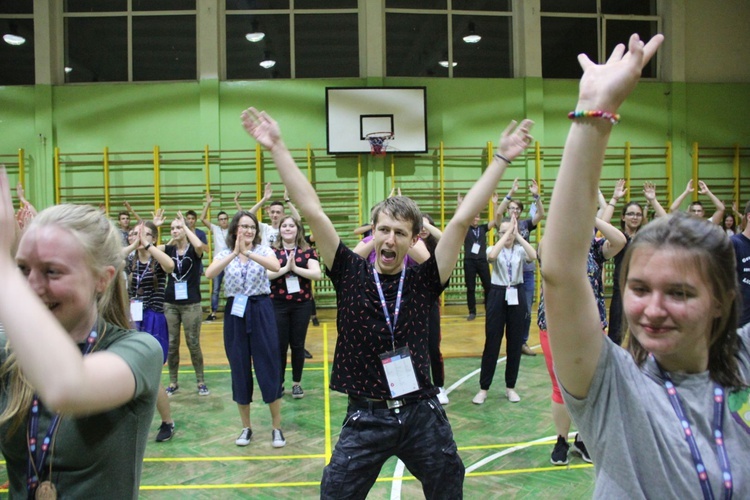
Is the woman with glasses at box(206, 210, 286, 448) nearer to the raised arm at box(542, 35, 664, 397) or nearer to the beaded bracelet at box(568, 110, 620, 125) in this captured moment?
the raised arm at box(542, 35, 664, 397)

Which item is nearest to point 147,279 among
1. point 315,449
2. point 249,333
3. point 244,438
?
point 249,333

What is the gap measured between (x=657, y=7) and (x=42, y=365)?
15.0 m

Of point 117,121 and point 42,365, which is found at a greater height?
point 117,121

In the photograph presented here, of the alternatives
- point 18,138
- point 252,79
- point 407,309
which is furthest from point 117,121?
point 407,309

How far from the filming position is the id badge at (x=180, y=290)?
5.79 meters

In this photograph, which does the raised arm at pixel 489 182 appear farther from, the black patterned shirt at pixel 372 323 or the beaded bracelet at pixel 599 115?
the beaded bracelet at pixel 599 115

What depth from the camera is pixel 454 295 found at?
41.0 feet

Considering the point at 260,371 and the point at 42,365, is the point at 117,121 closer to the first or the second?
the point at 260,371

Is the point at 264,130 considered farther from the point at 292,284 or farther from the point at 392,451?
the point at 292,284

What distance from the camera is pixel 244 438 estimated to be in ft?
15.8

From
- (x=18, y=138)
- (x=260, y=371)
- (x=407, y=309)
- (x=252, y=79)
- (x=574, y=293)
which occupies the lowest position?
(x=260, y=371)

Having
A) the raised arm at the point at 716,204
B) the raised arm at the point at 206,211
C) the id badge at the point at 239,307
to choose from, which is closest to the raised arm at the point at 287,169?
the id badge at the point at 239,307

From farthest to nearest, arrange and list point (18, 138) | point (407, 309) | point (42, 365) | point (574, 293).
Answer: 1. point (18, 138)
2. point (407, 309)
3. point (574, 293)
4. point (42, 365)

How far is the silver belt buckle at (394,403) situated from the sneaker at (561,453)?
2230 mm
